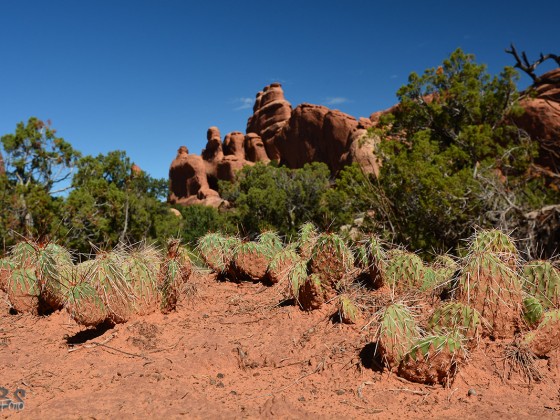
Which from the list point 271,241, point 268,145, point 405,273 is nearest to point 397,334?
point 405,273

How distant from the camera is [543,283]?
4.88 metres

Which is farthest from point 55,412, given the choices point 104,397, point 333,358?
point 333,358

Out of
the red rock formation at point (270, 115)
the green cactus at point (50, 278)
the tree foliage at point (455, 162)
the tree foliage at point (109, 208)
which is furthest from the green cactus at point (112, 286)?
the red rock formation at point (270, 115)

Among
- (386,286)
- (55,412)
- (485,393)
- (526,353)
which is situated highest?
(386,286)

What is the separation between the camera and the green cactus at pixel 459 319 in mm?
4086

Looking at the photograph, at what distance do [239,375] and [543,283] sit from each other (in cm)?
329

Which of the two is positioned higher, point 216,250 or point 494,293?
point 216,250

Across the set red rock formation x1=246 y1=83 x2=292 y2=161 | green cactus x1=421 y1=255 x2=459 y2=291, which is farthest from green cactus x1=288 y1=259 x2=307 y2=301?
red rock formation x1=246 y1=83 x2=292 y2=161

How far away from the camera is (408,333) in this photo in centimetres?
399

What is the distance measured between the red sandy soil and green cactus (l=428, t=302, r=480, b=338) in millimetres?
325

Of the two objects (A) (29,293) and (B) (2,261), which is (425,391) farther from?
(B) (2,261)

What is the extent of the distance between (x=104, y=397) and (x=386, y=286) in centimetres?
338

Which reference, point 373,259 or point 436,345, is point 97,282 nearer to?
point 373,259

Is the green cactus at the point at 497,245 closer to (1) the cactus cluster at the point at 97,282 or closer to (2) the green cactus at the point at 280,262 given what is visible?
(2) the green cactus at the point at 280,262
